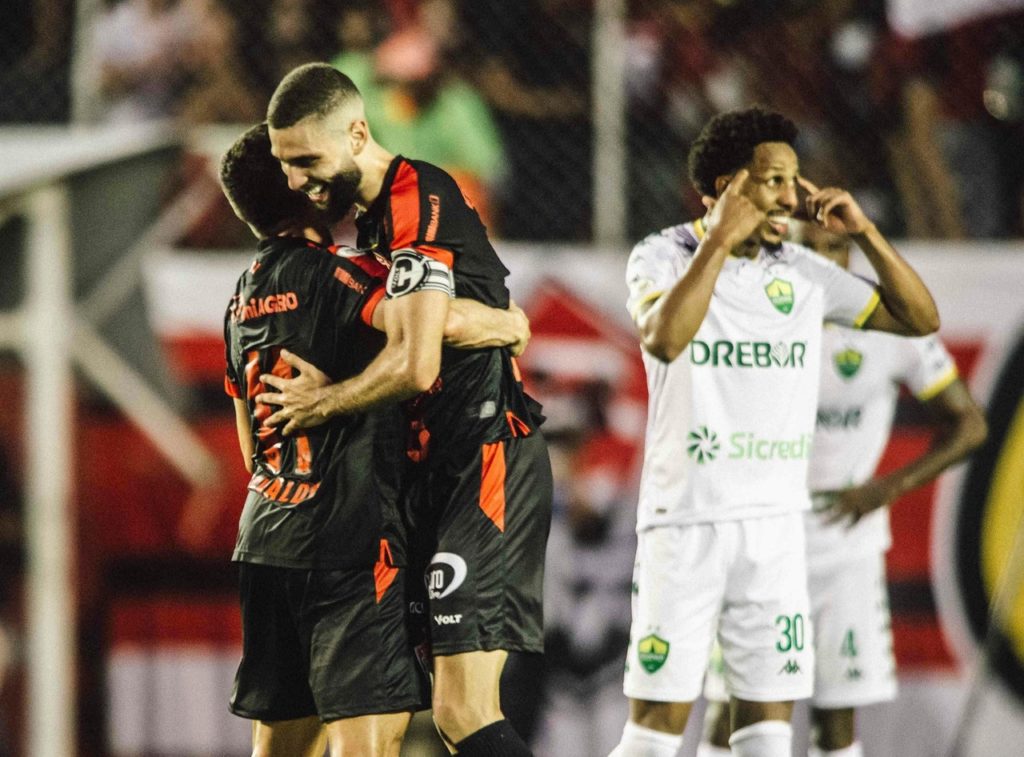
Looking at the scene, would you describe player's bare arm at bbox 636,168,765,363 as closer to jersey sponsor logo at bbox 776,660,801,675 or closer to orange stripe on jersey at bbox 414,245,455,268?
orange stripe on jersey at bbox 414,245,455,268

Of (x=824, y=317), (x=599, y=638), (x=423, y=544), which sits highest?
(x=824, y=317)

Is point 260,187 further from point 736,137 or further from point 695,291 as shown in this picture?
point 736,137

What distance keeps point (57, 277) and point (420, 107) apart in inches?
66.0

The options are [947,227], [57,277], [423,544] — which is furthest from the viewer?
[947,227]

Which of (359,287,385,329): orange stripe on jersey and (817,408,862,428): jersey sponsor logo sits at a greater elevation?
(359,287,385,329): orange stripe on jersey

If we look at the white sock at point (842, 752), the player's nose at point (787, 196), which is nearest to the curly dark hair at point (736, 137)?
the player's nose at point (787, 196)

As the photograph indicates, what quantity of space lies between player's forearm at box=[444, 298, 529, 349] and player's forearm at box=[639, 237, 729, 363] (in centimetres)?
38

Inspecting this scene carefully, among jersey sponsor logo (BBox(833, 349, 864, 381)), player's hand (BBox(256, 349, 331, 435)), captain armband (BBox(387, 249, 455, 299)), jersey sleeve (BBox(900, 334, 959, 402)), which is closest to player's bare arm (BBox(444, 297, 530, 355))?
captain armband (BBox(387, 249, 455, 299))

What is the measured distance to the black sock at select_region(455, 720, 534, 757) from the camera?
350 cm

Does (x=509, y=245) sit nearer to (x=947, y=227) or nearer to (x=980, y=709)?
(x=947, y=227)

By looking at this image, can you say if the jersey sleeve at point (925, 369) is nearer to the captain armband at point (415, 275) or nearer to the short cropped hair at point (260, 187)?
the captain armband at point (415, 275)

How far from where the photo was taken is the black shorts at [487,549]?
141 inches

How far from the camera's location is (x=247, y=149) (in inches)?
144

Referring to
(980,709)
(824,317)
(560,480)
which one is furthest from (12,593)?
(980,709)
